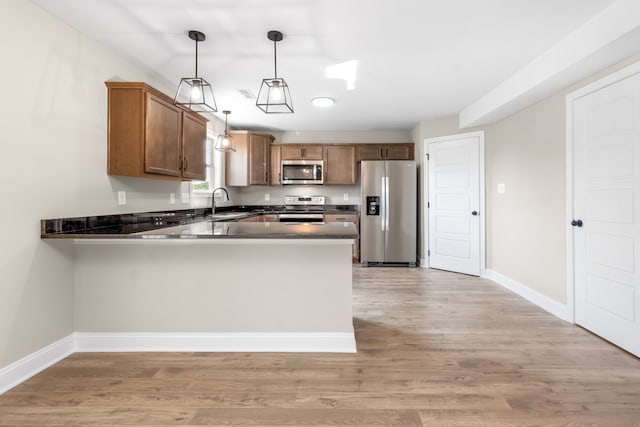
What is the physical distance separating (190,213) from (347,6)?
2.94m

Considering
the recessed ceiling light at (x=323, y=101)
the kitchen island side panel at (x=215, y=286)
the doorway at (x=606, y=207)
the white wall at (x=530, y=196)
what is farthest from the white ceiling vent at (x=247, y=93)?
the doorway at (x=606, y=207)

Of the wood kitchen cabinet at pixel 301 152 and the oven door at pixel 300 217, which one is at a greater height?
the wood kitchen cabinet at pixel 301 152

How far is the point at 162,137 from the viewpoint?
2775 mm

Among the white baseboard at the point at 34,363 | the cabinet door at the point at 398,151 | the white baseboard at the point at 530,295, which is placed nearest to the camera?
the white baseboard at the point at 34,363

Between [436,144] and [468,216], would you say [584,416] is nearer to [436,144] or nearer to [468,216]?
[468,216]

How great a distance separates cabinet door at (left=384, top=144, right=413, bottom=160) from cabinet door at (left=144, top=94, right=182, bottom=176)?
138 inches

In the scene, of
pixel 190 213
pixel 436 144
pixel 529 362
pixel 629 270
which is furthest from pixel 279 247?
pixel 436 144

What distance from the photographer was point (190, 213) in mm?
3949

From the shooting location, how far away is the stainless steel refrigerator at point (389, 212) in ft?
16.8

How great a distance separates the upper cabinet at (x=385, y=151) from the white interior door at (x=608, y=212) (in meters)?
2.79

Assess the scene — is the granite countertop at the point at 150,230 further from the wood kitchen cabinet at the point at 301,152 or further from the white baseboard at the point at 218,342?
the wood kitchen cabinet at the point at 301,152

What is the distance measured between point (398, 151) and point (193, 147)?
3.47 metres

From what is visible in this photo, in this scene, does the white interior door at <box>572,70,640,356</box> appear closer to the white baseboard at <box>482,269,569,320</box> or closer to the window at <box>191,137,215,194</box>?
the white baseboard at <box>482,269,569,320</box>

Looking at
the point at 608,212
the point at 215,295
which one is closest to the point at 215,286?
the point at 215,295
